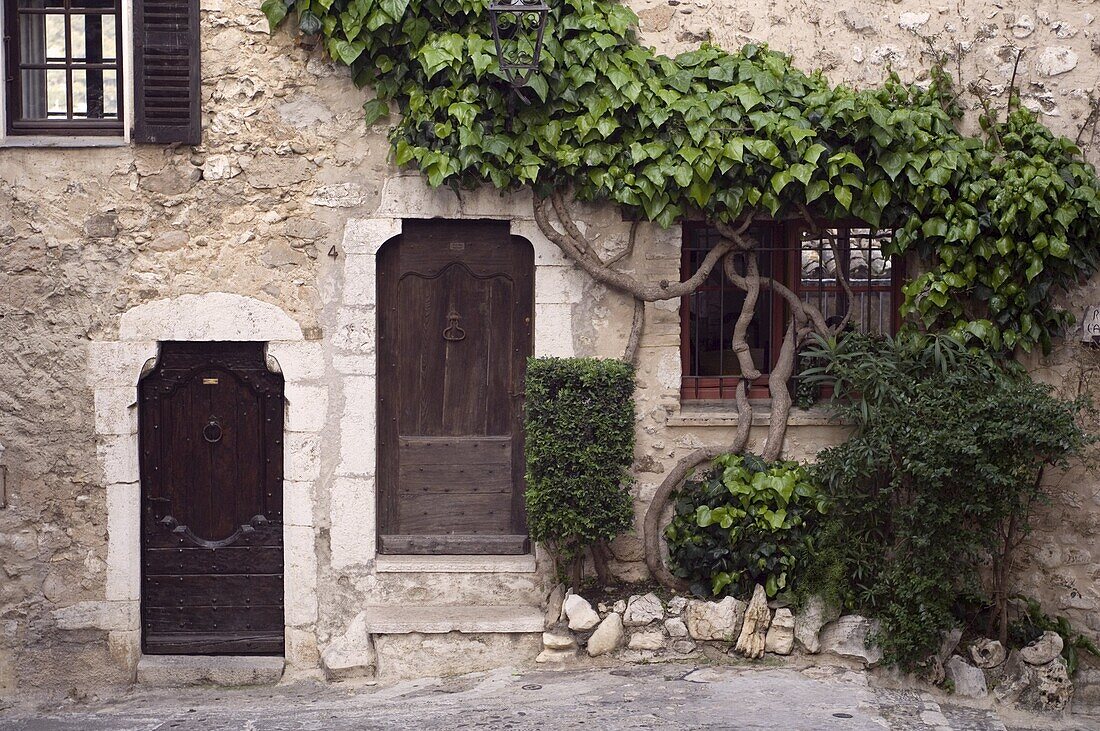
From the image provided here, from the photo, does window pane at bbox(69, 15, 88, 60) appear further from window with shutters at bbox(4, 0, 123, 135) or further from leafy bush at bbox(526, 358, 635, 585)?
leafy bush at bbox(526, 358, 635, 585)

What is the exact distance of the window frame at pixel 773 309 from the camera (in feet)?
21.7

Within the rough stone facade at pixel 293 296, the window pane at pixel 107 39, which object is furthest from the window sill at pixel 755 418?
the window pane at pixel 107 39

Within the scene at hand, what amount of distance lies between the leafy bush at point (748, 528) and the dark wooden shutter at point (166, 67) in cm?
358

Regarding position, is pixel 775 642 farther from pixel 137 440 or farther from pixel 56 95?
pixel 56 95

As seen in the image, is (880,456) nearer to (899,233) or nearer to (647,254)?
(899,233)

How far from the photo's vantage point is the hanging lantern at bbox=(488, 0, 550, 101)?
18.6 feet

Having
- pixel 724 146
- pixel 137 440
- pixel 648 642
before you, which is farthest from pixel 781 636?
pixel 137 440

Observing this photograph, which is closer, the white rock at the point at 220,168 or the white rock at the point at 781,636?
the white rock at the point at 781,636

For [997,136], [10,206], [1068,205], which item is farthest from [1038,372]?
[10,206]

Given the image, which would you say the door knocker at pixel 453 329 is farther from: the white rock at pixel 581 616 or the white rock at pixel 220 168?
the white rock at pixel 581 616

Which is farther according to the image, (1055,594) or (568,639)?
(1055,594)

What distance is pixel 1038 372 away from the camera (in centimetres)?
644

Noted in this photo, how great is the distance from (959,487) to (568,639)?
221cm

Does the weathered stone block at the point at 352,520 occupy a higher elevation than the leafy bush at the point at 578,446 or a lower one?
lower
